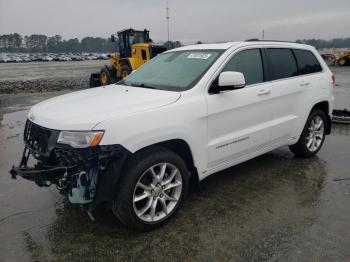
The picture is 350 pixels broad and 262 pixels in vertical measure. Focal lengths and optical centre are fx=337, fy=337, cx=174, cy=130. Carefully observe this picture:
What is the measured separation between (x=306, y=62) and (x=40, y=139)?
3.93m

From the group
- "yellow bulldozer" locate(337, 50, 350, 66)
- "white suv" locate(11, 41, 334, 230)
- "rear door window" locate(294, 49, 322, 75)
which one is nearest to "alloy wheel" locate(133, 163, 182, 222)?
"white suv" locate(11, 41, 334, 230)

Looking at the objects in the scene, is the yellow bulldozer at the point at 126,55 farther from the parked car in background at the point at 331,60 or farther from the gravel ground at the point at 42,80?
the parked car in background at the point at 331,60

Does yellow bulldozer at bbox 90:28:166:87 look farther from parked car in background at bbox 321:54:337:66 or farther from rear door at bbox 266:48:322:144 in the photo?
parked car in background at bbox 321:54:337:66

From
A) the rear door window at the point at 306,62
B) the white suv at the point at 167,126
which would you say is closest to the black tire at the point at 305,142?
the white suv at the point at 167,126

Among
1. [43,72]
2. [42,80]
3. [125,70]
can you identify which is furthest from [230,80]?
[43,72]

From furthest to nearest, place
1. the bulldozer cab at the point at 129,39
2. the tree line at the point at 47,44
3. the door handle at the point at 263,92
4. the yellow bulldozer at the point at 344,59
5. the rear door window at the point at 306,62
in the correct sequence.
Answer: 1. the tree line at the point at 47,44
2. the yellow bulldozer at the point at 344,59
3. the bulldozer cab at the point at 129,39
4. the rear door window at the point at 306,62
5. the door handle at the point at 263,92

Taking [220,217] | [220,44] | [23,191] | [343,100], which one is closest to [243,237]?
[220,217]

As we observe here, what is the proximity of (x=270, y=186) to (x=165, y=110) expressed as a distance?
6.51 ft

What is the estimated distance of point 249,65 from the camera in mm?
4234

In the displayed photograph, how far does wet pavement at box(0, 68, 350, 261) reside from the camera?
120 inches

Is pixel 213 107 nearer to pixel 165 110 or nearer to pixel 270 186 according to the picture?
pixel 165 110

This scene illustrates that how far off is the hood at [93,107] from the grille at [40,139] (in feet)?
0.19

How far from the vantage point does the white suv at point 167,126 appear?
9.78 feet

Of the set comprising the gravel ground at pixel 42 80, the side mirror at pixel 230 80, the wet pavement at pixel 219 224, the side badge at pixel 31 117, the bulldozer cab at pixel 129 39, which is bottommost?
the wet pavement at pixel 219 224
